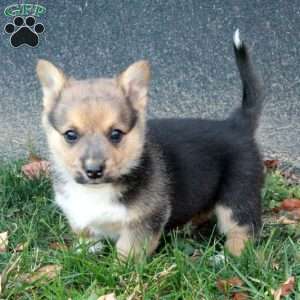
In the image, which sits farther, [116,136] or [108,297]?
[116,136]

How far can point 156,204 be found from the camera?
3611 mm

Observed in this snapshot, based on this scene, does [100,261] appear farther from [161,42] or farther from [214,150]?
[161,42]

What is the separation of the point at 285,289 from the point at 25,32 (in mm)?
3114

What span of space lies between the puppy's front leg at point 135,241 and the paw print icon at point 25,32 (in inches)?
91.5

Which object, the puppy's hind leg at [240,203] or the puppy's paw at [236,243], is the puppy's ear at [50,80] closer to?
the puppy's hind leg at [240,203]

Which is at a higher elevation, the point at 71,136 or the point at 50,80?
the point at 50,80

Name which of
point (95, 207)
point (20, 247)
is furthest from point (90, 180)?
point (20, 247)

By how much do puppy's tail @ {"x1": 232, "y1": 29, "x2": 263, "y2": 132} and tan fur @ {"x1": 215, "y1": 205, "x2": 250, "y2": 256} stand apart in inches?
20.5

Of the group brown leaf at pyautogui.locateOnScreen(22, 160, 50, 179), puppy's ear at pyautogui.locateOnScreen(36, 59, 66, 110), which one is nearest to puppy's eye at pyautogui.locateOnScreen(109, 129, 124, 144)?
puppy's ear at pyautogui.locateOnScreen(36, 59, 66, 110)

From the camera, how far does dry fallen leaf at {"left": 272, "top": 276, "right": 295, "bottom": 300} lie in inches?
122

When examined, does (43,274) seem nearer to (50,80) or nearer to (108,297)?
(108,297)

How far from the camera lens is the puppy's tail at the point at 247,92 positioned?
3.95 m

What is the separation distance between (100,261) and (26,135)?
2.31 meters

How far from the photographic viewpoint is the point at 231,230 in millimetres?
3883
